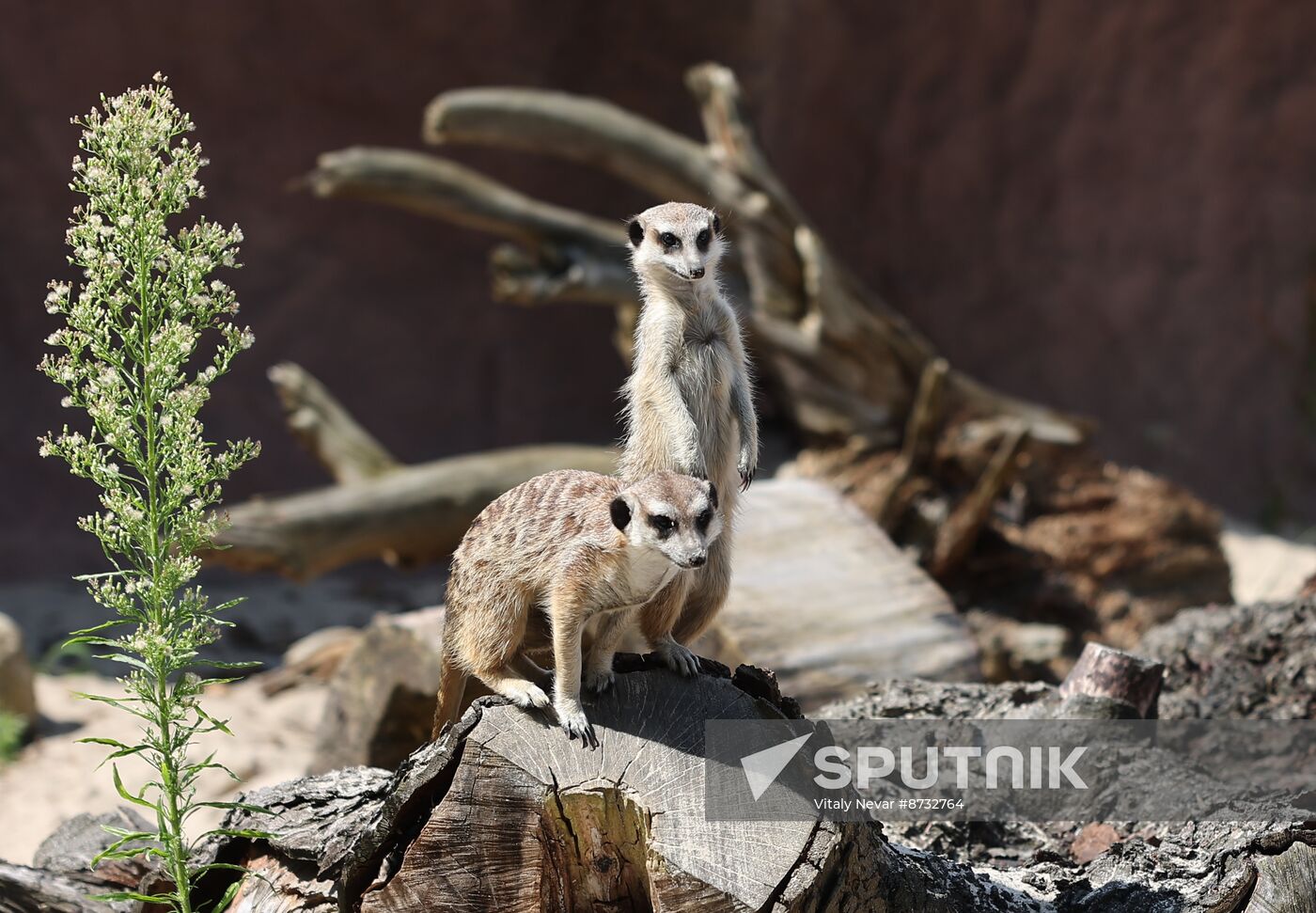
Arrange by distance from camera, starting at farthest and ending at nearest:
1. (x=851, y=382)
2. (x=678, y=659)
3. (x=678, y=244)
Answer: (x=851, y=382) < (x=678, y=244) < (x=678, y=659)

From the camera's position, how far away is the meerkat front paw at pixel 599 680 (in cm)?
239

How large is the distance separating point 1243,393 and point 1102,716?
765cm

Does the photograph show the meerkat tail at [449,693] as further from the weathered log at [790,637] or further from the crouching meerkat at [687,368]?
the weathered log at [790,637]

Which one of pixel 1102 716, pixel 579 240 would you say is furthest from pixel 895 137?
pixel 1102 716

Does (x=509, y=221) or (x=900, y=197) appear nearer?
(x=509, y=221)

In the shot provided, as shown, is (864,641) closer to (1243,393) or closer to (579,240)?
(579,240)

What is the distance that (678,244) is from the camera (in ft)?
10.1

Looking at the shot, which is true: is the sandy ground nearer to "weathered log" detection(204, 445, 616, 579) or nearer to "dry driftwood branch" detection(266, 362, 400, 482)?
"weathered log" detection(204, 445, 616, 579)

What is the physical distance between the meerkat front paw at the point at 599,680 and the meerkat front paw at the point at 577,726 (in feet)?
0.33

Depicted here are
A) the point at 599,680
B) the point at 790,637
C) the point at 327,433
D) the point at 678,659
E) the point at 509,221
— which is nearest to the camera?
the point at 599,680

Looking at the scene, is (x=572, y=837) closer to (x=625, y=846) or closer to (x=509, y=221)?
(x=625, y=846)

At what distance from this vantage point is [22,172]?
7789 millimetres

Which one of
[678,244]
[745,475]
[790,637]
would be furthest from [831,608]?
[678,244]

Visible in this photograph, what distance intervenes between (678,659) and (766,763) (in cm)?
38
